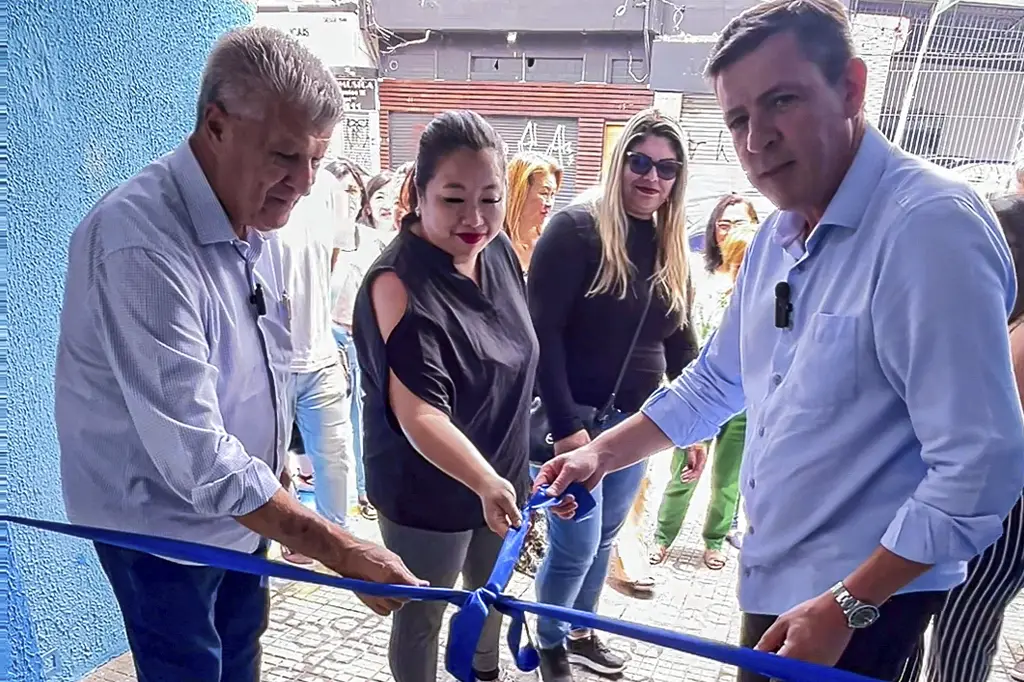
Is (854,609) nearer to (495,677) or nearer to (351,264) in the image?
(495,677)

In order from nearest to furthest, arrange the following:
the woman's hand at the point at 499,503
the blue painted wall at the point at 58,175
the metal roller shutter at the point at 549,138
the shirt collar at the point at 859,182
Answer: the shirt collar at the point at 859,182, the woman's hand at the point at 499,503, the blue painted wall at the point at 58,175, the metal roller shutter at the point at 549,138

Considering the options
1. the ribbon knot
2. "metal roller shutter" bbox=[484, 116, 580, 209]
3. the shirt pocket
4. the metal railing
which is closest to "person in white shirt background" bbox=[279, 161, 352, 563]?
"metal roller shutter" bbox=[484, 116, 580, 209]

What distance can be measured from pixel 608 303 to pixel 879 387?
87 cm

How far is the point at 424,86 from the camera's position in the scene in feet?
7.91

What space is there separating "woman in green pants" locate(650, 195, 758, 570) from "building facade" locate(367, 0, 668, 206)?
0.46m

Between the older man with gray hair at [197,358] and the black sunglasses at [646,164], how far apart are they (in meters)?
0.81

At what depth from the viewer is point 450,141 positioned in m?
1.26

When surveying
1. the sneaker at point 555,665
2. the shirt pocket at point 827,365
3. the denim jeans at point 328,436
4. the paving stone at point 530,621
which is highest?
the shirt pocket at point 827,365

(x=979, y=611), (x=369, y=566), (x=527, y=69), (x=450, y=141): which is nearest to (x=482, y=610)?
(x=369, y=566)

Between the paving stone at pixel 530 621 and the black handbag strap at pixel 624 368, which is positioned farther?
the paving stone at pixel 530 621

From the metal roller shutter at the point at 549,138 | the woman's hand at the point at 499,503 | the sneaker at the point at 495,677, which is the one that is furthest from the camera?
the metal roller shutter at the point at 549,138

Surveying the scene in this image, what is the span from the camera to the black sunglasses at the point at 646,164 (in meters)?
1.64

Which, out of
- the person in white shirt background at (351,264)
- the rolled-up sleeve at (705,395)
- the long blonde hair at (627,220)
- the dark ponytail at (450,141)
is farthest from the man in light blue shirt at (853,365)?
the person in white shirt background at (351,264)

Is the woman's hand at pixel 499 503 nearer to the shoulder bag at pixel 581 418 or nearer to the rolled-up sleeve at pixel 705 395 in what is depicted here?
the rolled-up sleeve at pixel 705 395
